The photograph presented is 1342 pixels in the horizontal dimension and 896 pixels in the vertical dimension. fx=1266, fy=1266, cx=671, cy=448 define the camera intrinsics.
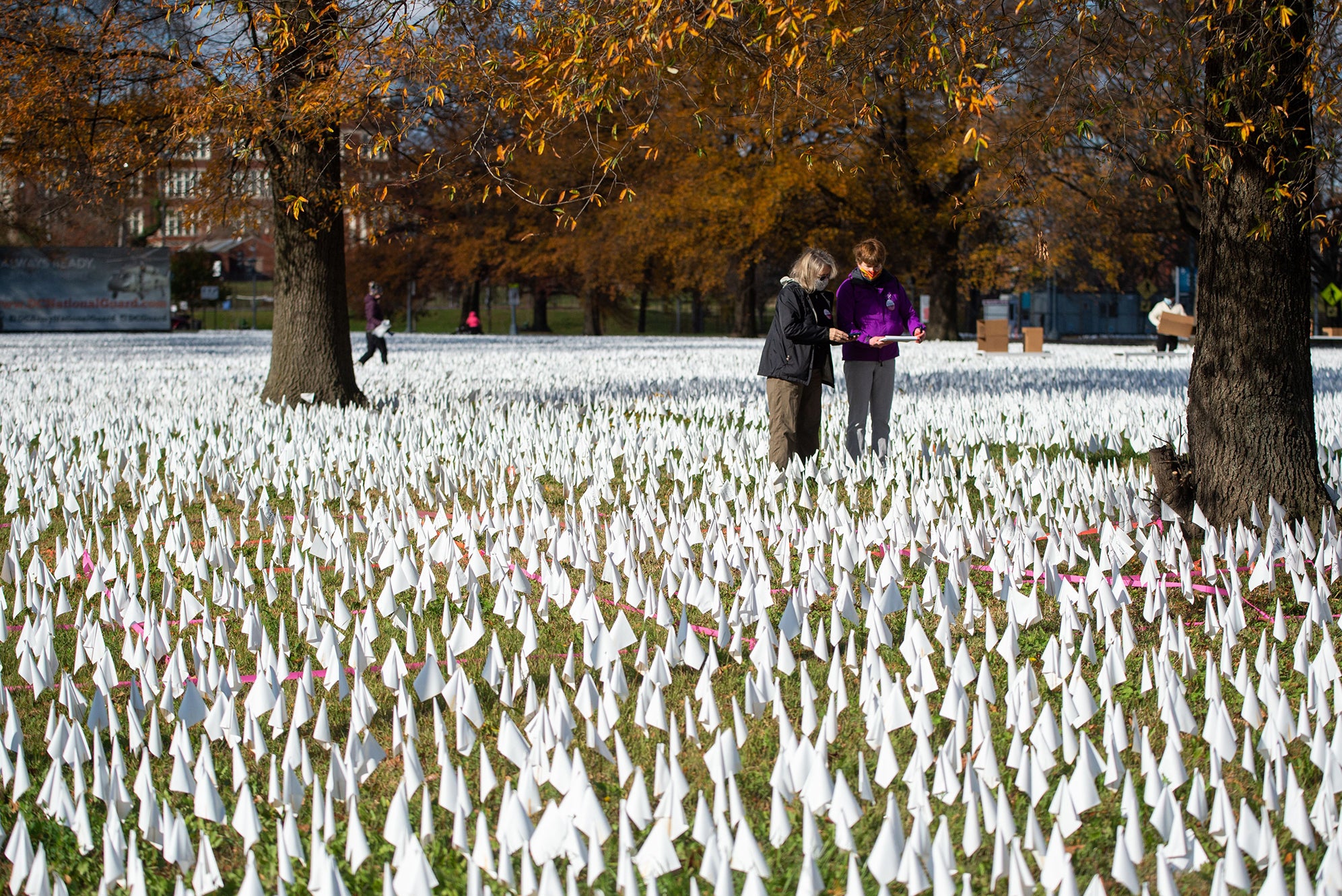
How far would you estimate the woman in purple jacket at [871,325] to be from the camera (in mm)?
7988

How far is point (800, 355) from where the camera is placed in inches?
301

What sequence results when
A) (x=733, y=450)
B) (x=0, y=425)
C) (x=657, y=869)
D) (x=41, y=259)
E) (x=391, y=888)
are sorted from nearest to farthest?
(x=391, y=888), (x=657, y=869), (x=733, y=450), (x=0, y=425), (x=41, y=259)

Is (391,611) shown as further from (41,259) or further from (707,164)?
(41,259)

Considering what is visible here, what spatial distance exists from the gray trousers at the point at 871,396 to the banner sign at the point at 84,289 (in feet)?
130

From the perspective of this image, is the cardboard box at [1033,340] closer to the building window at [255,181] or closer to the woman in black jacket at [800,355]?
the building window at [255,181]

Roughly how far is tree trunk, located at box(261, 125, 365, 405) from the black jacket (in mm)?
6406

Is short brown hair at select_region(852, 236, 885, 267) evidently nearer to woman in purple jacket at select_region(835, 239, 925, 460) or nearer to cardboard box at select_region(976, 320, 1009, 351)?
woman in purple jacket at select_region(835, 239, 925, 460)

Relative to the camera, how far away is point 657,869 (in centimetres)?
253

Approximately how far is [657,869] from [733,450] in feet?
20.6

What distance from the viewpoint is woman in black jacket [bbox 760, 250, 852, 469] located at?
752 cm

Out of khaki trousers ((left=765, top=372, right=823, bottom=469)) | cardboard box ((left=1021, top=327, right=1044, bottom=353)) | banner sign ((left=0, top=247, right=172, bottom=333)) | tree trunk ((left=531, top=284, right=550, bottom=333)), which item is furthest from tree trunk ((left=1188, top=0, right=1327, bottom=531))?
tree trunk ((left=531, top=284, right=550, bottom=333))

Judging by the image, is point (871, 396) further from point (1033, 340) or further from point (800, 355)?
point (1033, 340)

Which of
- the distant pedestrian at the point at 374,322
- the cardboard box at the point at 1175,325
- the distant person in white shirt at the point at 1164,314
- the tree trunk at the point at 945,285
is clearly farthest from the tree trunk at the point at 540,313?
the distant pedestrian at the point at 374,322

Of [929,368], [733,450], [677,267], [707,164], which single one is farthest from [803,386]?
[677,267]
